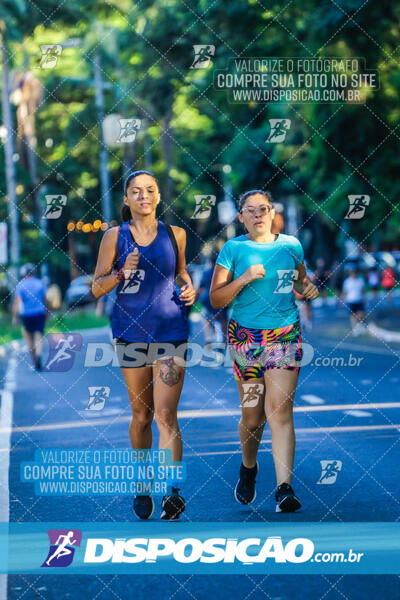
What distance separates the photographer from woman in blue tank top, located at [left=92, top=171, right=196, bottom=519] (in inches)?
259

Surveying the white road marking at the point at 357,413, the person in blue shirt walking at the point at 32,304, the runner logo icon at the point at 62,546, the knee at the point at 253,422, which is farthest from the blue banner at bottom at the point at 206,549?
the person in blue shirt walking at the point at 32,304

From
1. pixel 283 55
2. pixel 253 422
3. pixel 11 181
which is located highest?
pixel 283 55

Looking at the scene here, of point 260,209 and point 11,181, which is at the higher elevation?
point 11,181

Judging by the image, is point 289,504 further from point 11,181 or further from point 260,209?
point 11,181

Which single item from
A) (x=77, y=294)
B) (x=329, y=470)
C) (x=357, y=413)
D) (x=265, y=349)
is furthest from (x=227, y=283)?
(x=77, y=294)

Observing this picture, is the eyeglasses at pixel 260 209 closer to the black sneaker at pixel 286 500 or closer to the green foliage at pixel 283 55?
the black sneaker at pixel 286 500

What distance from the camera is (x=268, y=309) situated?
22.2ft

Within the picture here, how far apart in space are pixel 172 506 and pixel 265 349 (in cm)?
99

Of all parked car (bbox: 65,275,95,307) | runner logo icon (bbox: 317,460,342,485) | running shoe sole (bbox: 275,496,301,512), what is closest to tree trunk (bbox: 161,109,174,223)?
parked car (bbox: 65,275,95,307)

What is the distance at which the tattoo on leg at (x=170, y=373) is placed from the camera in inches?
263

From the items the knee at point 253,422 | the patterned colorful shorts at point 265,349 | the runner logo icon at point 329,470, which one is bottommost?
the runner logo icon at point 329,470

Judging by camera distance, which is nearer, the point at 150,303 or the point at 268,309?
the point at 150,303

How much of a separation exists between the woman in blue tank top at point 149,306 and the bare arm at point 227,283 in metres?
0.17

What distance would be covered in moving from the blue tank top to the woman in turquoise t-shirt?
Answer: 11.8 inches
